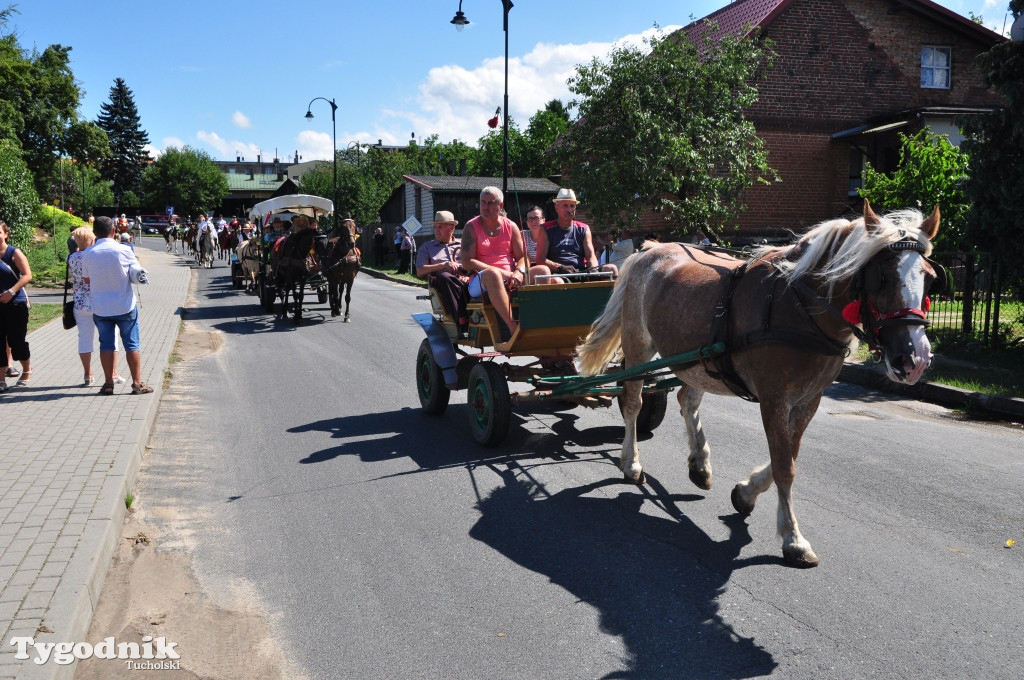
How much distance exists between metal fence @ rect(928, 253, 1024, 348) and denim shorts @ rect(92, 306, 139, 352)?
10346 millimetres

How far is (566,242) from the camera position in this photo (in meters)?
7.93

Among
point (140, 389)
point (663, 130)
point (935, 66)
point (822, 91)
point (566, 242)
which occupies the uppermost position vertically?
point (935, 66)

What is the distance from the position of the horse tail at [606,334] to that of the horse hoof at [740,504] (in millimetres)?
1615

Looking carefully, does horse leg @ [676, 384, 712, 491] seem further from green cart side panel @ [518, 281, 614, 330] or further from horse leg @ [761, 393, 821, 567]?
horse leg @ [761, 393, 821, 567]

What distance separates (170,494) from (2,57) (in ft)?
115

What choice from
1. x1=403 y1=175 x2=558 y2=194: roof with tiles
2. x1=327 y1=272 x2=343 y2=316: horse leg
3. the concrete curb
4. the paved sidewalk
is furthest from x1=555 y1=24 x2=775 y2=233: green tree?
x1=403 y1=175 x2=558 y2=194: roof with tiles

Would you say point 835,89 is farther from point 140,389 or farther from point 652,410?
point 140,389

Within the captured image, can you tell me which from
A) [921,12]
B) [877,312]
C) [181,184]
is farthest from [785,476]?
[181,184]

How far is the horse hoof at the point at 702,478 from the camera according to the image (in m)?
5.75

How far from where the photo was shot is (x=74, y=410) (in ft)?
26.4

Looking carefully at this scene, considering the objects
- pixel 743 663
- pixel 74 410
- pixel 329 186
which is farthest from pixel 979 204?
pixel 329 186

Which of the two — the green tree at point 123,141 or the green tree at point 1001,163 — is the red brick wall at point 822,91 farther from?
the green tree at point 123,141

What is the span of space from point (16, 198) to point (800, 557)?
2465 cm

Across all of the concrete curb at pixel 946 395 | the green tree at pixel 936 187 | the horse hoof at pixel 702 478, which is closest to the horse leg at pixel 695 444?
the horse hoof at pixel 702 478
